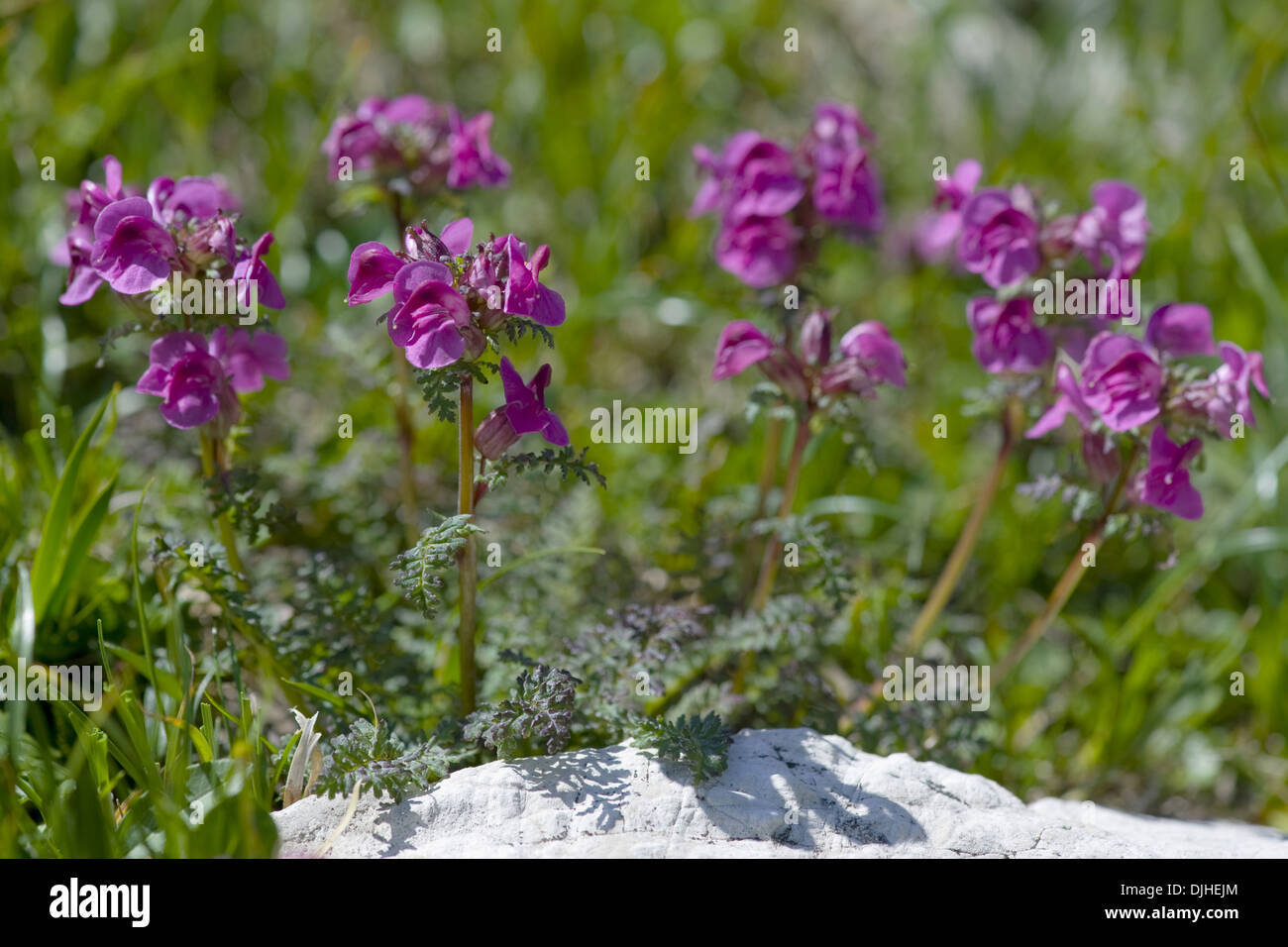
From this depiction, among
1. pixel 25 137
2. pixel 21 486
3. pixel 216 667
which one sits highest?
pixel 25 137

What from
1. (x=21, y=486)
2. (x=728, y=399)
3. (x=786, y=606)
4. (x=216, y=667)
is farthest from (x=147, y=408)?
(x=786, y=606)

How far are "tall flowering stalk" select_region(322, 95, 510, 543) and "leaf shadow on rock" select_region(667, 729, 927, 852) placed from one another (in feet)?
5.42

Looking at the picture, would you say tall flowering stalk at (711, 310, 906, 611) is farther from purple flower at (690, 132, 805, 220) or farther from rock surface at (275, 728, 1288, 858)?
rock surface at (275, 728, 1288, 858)

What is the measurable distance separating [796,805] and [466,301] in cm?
126

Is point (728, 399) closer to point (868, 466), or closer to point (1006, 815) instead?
point (868, 466)

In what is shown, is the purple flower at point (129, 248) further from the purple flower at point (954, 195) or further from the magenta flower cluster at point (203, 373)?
the purple flower at point (954, 195)

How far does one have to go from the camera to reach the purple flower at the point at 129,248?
6.95 feet

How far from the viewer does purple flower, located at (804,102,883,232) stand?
9.02ft

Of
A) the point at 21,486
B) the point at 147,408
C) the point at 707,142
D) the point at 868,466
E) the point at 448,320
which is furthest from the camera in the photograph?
the point at 707,142

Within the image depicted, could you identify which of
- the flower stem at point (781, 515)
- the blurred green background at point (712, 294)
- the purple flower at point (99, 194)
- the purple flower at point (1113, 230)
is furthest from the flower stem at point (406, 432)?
the purple flower at point (1113, 230)

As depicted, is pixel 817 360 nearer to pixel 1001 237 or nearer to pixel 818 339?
pixel 818 339

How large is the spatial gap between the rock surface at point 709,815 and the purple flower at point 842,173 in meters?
1.39
